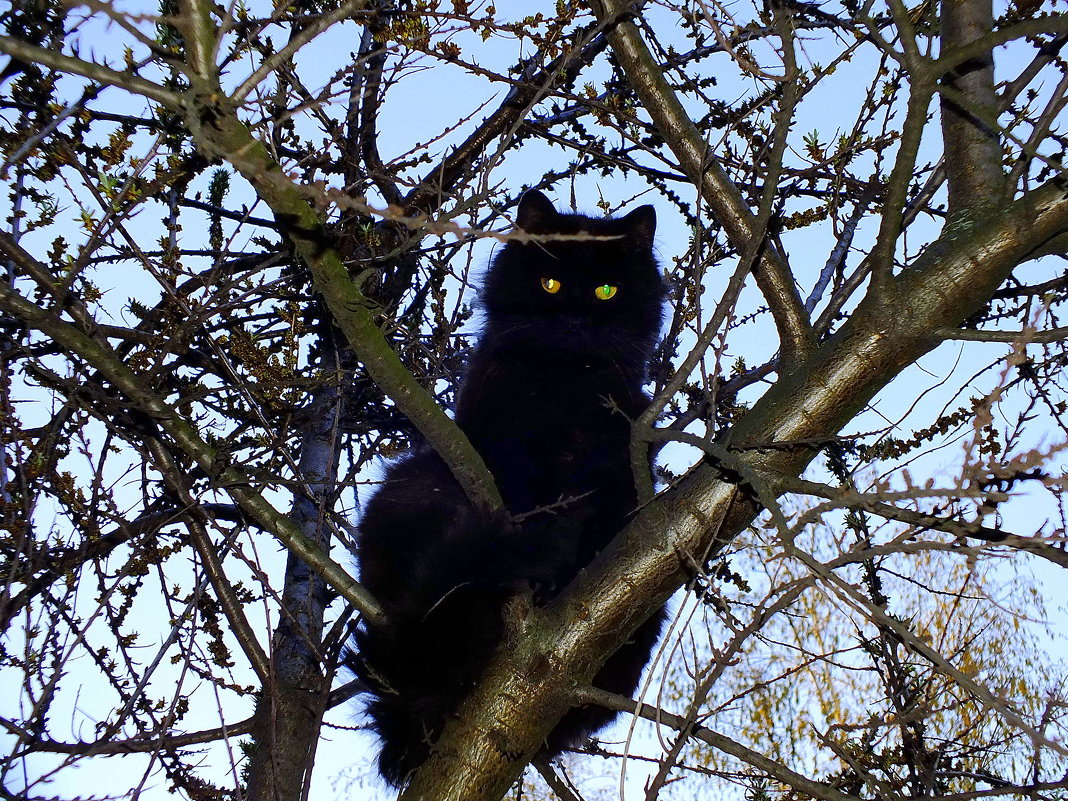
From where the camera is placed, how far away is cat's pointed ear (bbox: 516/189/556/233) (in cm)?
411

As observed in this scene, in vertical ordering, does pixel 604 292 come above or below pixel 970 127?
above

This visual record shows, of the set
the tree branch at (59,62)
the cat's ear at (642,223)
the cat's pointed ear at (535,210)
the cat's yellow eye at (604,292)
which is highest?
the cat's pointed ear at (535,210)

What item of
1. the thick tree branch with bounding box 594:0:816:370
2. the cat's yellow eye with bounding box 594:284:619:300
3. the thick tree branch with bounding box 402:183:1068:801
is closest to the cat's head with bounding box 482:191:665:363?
the cat's yellow eye with bounding box 594:284:619:300

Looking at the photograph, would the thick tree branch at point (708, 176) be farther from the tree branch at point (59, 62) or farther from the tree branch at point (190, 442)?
the tree branch at point (59, 62)

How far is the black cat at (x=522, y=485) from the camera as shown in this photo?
8.58ft

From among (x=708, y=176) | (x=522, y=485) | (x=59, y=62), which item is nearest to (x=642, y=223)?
(x=708, y=176)

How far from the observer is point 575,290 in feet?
12.7

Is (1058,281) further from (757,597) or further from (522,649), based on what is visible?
(522,649)

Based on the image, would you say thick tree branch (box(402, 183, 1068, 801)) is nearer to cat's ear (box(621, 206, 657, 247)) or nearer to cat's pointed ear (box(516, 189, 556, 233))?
cat's ear (box(621, 206, 657, 247))

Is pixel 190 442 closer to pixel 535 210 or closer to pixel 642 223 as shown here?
pixel 535 210

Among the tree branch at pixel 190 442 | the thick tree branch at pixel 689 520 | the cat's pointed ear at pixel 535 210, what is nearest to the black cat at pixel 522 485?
the cat's pointed ear at pixel 535 210

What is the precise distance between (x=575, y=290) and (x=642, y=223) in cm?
60

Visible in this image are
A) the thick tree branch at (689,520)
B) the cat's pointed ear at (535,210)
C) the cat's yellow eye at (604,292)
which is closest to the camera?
the thick tree branch at (689,520)

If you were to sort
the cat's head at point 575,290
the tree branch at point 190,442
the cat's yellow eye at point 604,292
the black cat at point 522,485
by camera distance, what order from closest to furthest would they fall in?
the tree branch at point 190,442 → the black cat at point 522,485 → the cat's head at point 575,290 → the cat's yellow eye at point 604,292
